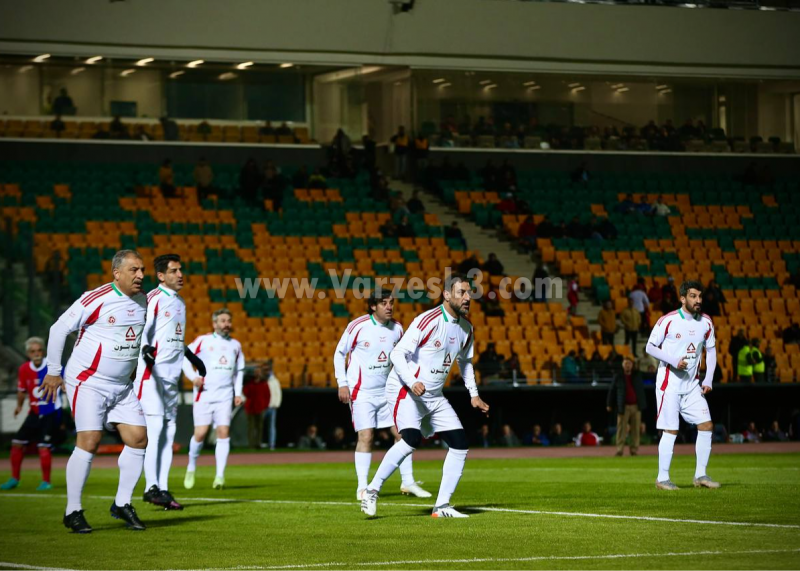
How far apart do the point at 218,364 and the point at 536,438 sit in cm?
1368

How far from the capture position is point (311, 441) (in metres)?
28.6

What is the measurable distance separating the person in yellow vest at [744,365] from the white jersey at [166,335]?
63.7ft

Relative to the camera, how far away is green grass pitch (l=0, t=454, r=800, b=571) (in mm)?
8992

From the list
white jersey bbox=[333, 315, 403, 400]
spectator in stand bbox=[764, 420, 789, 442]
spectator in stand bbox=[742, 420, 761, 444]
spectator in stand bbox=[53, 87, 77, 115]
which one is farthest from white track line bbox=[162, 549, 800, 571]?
spectator in stand bbox=[53, 87, 77, 115]

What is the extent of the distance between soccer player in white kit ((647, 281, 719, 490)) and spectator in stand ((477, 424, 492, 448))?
47.1 feet

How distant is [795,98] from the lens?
151 ft

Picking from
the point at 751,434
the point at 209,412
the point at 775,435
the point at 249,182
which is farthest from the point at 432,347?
the point at 249,182

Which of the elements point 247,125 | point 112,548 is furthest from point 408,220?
point 112,548

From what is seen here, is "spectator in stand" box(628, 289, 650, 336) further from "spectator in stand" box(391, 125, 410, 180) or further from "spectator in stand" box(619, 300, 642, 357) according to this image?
"spectator in stand" box(391, 125, 410, 180)

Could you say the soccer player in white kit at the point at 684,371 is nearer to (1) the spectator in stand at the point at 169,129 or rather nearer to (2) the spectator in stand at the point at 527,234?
(2) the spectator in stand at the point at 527,234

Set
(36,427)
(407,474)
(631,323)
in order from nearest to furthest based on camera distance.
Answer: (407,474)
(36,427)
(631,323)

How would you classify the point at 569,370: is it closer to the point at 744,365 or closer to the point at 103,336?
the point at 744,365

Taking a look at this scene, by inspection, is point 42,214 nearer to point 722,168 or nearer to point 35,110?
point 35,110

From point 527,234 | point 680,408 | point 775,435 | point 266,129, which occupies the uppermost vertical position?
point 266,129
